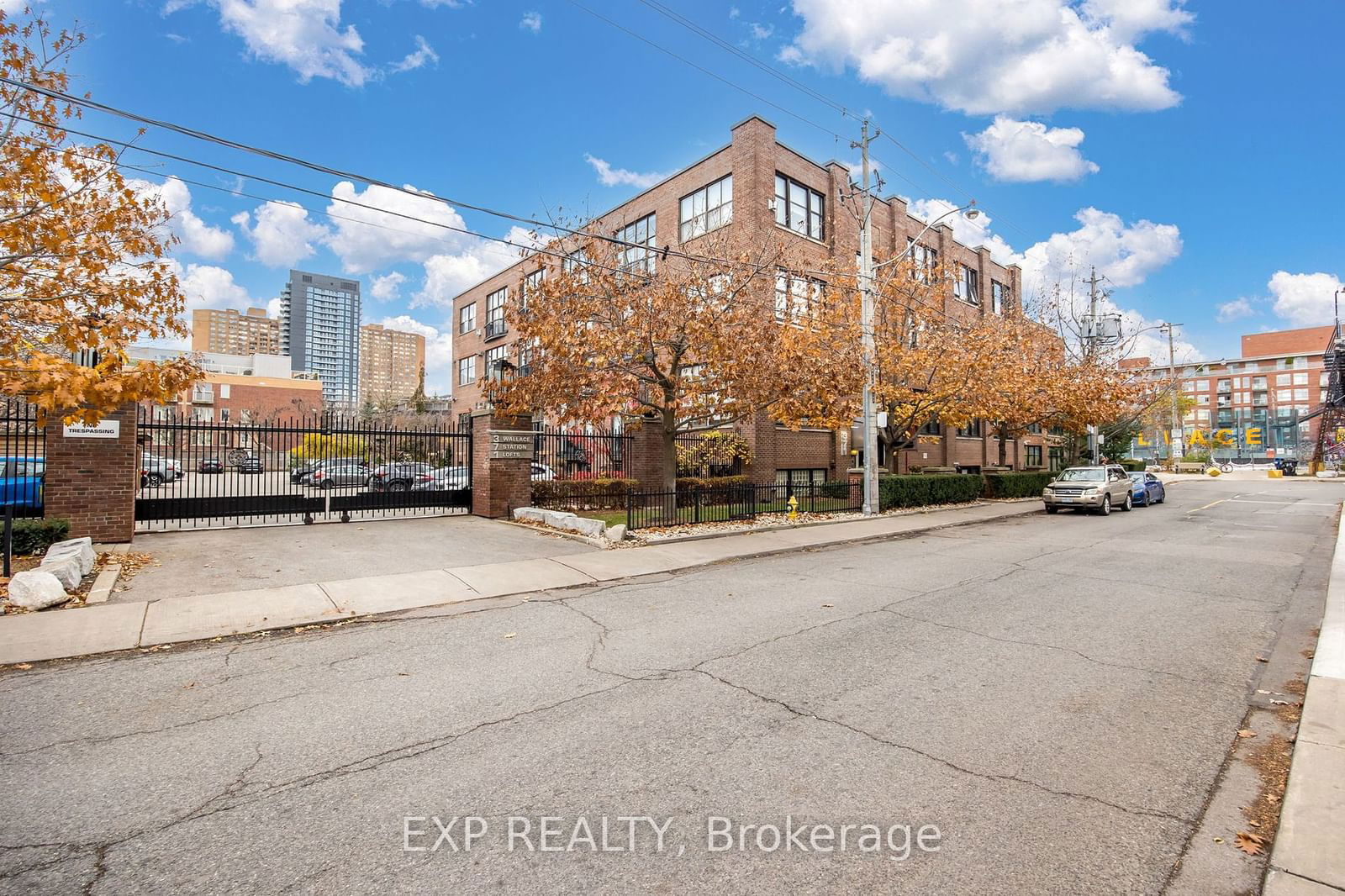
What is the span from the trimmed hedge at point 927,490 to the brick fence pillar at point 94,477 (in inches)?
705

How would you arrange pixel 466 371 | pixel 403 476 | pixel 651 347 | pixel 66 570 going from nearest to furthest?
pixel 66 570, pixel 651 347, pixel 403 476, pixel 466 371

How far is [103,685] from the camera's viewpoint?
5250 mm

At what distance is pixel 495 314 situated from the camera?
145ft

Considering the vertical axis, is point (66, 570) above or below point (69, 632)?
above

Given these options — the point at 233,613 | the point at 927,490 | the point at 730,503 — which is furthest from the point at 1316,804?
the point at 927,490

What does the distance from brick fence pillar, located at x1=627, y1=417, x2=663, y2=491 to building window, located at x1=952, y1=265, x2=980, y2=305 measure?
25785 millimetres

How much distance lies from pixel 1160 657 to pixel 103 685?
29.2ft

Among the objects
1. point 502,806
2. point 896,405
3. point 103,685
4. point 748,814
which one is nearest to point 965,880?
point 748,814

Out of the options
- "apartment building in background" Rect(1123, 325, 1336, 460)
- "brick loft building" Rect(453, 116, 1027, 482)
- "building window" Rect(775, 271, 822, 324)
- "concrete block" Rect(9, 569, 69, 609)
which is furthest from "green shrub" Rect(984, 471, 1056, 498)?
"apartment building in background" Rect(1123, 325, 1336, 460)

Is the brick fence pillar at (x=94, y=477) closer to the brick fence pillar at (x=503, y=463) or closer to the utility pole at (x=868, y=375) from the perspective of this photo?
the brick fence pillar at (x=503, y=463)

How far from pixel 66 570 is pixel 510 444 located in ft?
30.4

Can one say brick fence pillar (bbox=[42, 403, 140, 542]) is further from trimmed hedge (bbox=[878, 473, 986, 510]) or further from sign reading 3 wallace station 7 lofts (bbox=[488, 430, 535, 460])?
trimmed hedge (bbox=[878, 473, 986, 510])

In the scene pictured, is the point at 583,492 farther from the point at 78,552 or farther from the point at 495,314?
the point at 495,314

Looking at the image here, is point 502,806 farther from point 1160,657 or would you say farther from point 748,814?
point 1160,657
